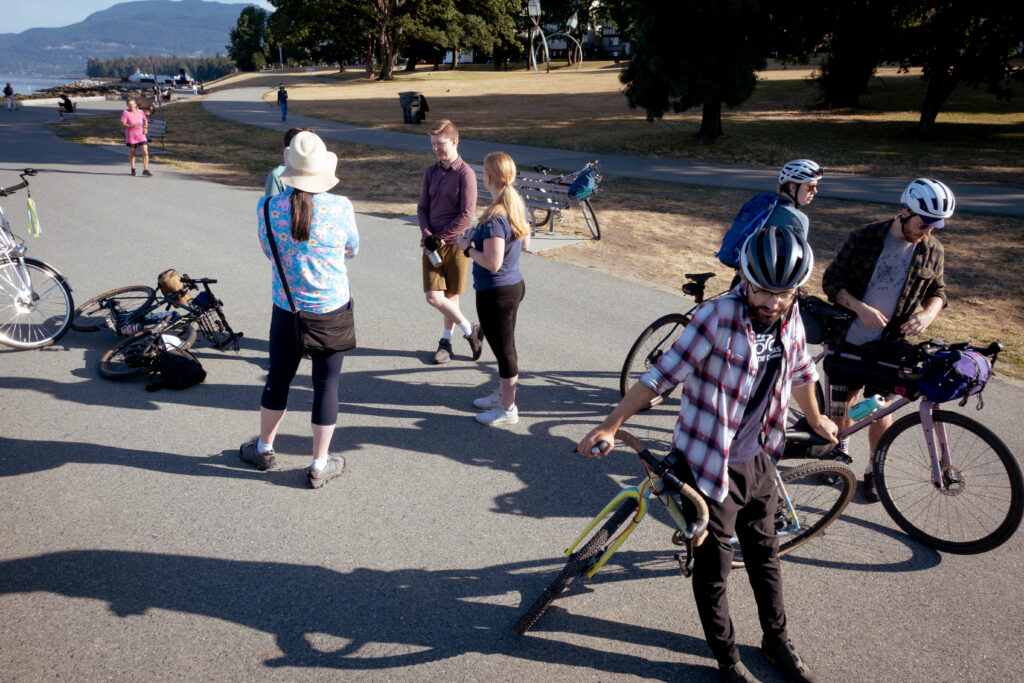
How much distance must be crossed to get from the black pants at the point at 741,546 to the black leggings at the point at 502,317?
2180mm

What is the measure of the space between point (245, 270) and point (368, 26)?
5346 cm

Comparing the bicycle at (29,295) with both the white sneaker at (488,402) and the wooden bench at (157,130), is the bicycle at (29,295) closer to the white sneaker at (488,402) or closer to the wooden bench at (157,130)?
the white sneaker at (488,402)

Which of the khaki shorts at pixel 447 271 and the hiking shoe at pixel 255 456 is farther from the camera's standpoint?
the khaki shorts at pixel 447 271

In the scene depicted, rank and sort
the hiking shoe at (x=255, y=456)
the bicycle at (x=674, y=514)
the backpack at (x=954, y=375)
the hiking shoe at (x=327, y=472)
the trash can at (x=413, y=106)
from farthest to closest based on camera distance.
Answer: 1. the trash can at (x=413, y=106)
2. the hiking shoe at (x=255, y=456)
3. the hiking shoe at (x=327, y=472)
4. the backpack at (x=954, y=375)
5. the bicycle at (x=674, y=514)

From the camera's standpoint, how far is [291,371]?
3.97m

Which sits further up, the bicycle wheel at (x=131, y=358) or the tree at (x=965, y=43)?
the tree at (x=965, y=43)

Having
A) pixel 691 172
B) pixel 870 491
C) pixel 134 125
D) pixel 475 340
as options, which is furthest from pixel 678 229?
pixel 134 125

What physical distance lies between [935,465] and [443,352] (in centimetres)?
395

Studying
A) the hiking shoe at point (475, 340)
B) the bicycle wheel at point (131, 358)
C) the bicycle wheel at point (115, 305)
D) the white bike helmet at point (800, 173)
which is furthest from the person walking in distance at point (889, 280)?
the bicycle wheel at point (115, 305)

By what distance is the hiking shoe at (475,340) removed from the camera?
616 cm

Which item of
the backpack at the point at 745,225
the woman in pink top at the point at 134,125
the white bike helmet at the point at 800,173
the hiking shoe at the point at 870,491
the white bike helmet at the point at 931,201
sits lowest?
the hiking shoe at the point at 870,491

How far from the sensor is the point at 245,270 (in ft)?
28.0

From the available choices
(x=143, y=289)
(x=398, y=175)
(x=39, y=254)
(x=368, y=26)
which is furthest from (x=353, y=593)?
(x=368, y=26)

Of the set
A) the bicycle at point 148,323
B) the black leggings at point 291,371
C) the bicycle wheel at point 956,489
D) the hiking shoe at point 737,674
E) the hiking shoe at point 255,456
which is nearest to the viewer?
the hiking shoe at point 737,674
